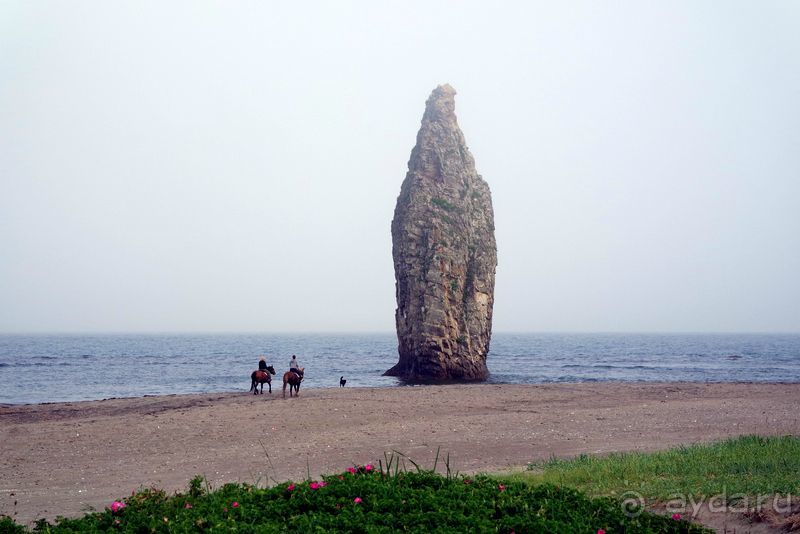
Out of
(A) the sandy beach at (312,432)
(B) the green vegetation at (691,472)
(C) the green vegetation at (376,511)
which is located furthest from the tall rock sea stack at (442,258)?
(C) the green vegetation at (376,511)

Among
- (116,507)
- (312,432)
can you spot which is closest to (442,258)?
(312,432)

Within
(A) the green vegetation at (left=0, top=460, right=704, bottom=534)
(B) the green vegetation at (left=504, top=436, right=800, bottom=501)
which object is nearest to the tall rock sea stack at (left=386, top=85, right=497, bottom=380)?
(B) the green vegetation at (left=504, top=436, right=800, bottom=501)

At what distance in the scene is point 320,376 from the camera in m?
52.0

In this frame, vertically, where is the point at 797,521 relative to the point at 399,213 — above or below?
below

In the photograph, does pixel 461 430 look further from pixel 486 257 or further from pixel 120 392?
pixel 486 257

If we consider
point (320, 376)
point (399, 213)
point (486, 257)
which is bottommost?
point (320, 376)

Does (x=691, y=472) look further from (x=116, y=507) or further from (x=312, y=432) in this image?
(x=312, y=432)

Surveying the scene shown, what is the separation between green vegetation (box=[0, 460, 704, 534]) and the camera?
6652 mm

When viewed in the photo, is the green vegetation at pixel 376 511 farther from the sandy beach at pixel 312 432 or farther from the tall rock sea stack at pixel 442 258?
the tall rock sea stack at pixel 442 258

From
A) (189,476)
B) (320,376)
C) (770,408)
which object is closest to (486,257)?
(320,376)

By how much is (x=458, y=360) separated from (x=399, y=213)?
12333 mm

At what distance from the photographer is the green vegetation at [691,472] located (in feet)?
29.9

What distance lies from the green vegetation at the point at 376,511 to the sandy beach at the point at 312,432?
3567 mm

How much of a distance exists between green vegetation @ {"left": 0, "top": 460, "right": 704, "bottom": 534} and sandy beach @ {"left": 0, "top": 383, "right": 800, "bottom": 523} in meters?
3.57
